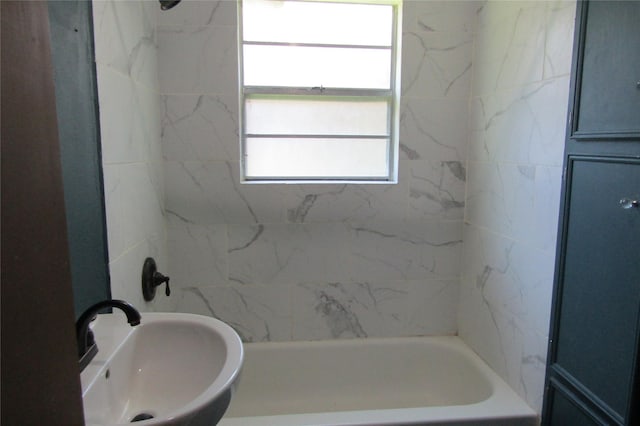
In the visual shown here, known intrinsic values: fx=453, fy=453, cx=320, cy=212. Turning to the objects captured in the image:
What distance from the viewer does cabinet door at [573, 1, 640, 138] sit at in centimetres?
124

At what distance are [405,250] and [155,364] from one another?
1446 mm

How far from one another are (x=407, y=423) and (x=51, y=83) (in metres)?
1.61

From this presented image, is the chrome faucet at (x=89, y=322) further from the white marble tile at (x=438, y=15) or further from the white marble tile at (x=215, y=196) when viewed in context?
the white marble tile at (x=438, y=15)

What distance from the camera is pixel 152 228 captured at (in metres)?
1.97

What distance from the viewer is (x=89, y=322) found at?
100cm

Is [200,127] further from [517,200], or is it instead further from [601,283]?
[601,283]

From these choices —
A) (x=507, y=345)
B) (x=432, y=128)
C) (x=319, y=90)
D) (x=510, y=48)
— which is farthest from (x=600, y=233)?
(x=319, y=90)

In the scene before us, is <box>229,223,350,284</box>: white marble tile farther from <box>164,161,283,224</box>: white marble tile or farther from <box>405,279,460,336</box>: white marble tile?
<box>405,279,460,336</box>: white marble tile

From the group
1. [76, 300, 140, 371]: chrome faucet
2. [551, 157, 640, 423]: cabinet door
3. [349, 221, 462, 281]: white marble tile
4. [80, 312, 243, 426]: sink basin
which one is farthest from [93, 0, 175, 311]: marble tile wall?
[551, 157, 640, 423]: cabinet door

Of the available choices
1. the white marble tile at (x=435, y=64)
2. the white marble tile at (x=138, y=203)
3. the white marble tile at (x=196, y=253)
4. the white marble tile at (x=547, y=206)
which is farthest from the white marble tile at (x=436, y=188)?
the white marble tile at (x=138, y=203)

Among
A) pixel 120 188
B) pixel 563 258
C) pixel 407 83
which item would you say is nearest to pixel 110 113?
pixel 120 188

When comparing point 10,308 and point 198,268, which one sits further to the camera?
point 198,268

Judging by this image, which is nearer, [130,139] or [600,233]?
[600,233]

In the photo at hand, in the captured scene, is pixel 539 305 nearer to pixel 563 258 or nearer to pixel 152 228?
pixel 563 258
